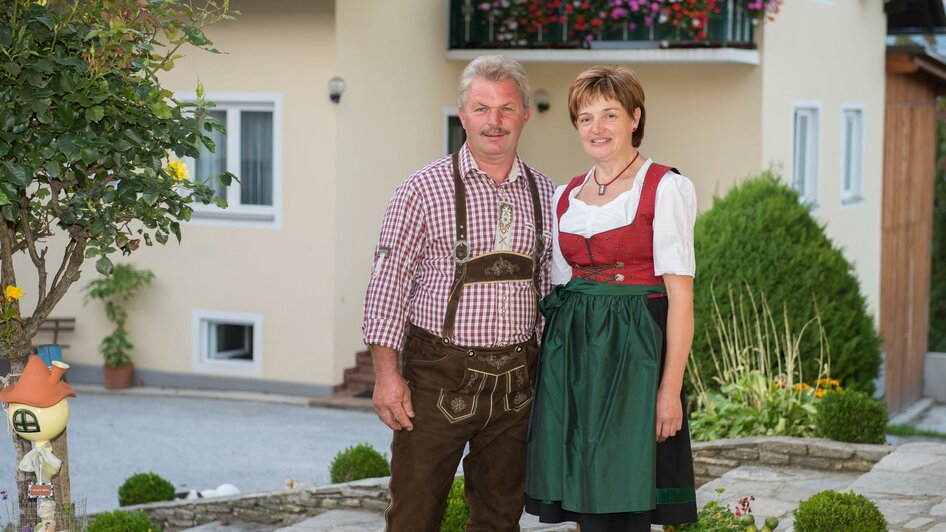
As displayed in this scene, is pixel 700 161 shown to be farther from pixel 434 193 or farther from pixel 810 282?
pixel 434 193

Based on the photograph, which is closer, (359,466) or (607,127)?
(607,127)

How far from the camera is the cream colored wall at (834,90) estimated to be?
521 inches

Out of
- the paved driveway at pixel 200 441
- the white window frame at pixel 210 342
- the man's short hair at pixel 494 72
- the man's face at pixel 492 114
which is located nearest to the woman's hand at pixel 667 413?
the man's face at pixel 492 114

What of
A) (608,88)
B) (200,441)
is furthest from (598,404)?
(200,441)

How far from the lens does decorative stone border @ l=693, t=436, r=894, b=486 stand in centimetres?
675

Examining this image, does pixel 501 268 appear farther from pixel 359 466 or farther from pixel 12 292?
pixel 359 466

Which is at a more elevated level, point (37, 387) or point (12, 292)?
point (12, 292)

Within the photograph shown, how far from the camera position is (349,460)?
7094mm

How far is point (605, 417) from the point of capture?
3.92 meters

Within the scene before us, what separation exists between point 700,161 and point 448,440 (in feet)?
30.9

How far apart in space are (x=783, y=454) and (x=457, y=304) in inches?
129

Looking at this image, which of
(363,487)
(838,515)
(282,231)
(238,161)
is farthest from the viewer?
(238,161)

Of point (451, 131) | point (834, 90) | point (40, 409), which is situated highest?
point (834, 90)

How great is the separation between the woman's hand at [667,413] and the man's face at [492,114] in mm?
913
